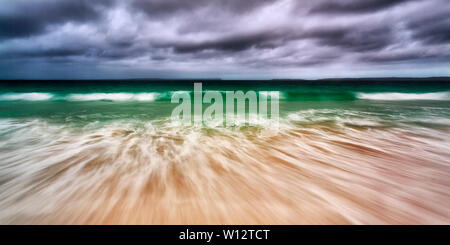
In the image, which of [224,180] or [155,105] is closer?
[224,180]

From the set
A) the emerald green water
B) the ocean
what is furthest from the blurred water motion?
the emerald green water

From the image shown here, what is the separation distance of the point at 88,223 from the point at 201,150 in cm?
221

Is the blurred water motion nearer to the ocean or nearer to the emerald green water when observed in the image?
the ocean

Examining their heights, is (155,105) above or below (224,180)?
above

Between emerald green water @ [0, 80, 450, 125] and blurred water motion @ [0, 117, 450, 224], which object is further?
emerald green water @ [0, 80, 450, 125]

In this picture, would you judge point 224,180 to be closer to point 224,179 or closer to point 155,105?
point 224,179

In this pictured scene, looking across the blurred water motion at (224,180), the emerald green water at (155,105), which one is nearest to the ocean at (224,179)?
the blurred water motion at (224,180)

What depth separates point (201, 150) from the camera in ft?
12.6

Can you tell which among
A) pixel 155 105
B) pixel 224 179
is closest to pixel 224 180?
pixel 224 179

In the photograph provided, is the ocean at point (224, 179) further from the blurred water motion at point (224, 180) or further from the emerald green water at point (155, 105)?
the emerald green water at point (155, 105)

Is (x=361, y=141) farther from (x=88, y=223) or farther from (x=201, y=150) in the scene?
(x=88, y=223)

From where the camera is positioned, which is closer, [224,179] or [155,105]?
[224,179]
